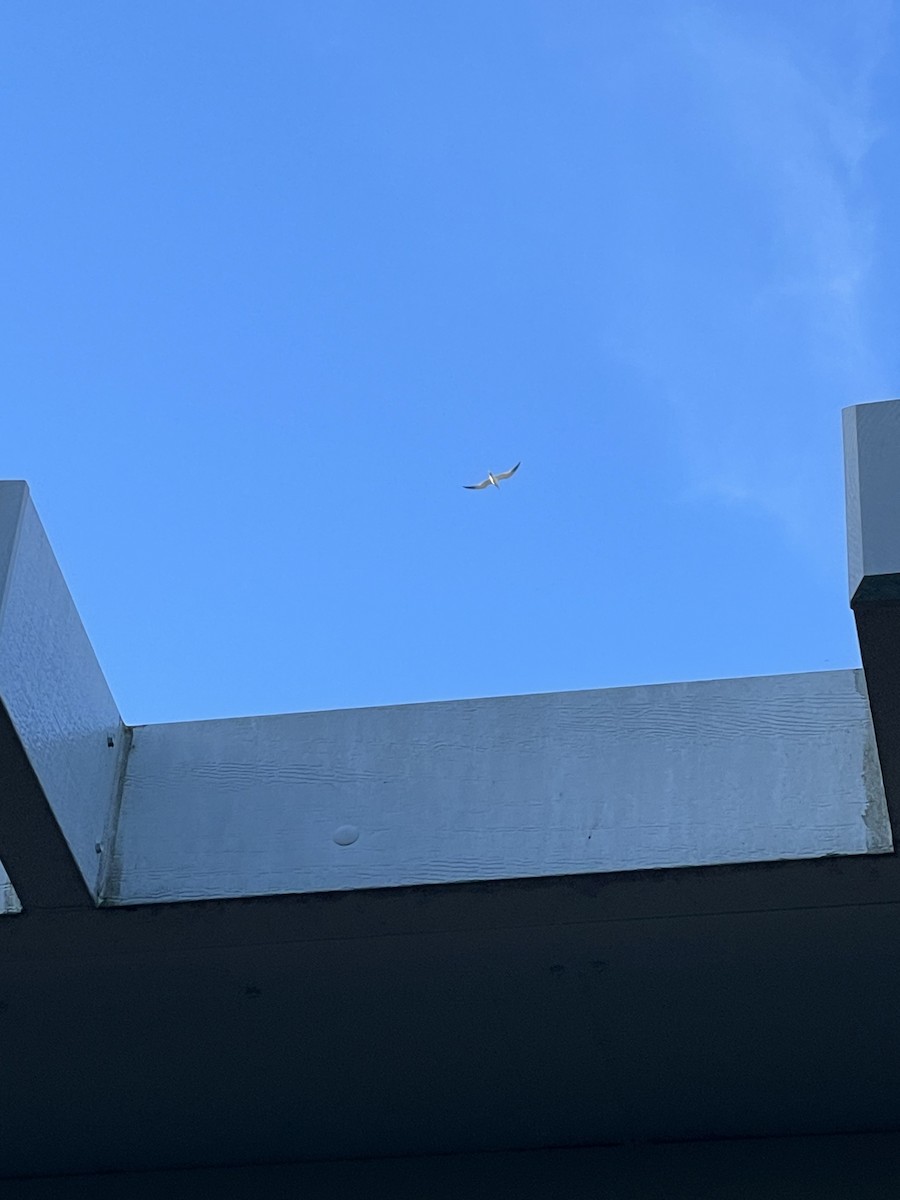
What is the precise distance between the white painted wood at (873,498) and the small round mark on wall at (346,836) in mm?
1832

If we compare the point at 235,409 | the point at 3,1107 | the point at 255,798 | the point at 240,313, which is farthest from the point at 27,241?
the point at 255,798

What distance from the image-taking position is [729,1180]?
22.1 ft

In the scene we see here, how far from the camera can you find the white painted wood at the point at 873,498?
391 centimetres

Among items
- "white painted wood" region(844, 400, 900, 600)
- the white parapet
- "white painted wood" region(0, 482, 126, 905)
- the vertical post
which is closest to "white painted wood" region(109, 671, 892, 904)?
the white parapet

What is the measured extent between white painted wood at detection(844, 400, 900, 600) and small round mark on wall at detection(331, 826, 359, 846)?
183 cm

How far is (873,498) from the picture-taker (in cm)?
397

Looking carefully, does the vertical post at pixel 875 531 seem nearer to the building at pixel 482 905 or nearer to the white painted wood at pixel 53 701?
the building at pixel 482 905

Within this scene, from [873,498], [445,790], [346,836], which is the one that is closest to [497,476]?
[445,790]

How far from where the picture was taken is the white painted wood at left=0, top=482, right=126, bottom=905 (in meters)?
4.51

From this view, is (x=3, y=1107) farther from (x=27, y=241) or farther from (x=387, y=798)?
(x=27, y=241)

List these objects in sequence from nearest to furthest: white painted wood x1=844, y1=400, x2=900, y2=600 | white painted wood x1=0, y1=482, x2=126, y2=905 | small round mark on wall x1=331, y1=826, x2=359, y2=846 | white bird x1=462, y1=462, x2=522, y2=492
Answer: white painted wood x1=844, y1=400, x2=900, y2=600 < white painted wood x1=0, y1=482, x2=126, y2=905 < small round mark on wall x1=331, y1=826, x2=359, y2=846 < white bird x1=462, y1=462, x2=522, y2=492

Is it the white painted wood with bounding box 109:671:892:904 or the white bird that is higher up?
the white bird

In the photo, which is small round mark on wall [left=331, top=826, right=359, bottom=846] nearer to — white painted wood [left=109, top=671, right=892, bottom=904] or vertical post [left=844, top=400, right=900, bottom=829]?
white painted wood [left=109, top=671, right=892, bottom=904]

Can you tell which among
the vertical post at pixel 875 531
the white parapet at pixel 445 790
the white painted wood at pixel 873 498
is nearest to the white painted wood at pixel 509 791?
the white parapet at pixel 445 790
